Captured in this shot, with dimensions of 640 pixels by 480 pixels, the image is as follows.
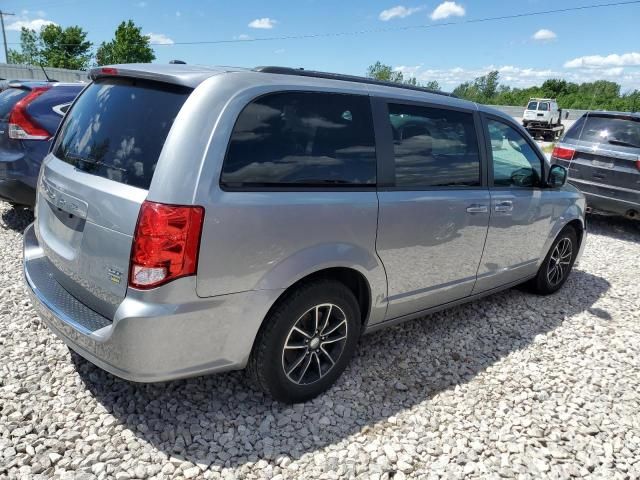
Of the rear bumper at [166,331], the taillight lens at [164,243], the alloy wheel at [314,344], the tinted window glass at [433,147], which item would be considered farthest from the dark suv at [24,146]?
the tinted window glass at [433,147]

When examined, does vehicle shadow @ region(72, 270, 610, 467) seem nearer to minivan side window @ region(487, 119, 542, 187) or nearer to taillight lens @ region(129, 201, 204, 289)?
taillight lens @ region(129, 201, 204, 289)

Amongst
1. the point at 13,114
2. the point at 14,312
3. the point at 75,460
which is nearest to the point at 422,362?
the point at 75,460

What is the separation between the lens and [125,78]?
258 centimetres

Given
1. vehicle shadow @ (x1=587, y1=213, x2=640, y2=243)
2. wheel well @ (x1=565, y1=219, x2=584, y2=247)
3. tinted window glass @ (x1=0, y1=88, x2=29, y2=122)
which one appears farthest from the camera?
vehicle shadow @ (x1=587, y1=213, x2=640, y2=243)

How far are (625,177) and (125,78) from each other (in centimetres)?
688

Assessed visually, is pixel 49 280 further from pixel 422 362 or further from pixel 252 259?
pixel 422 362

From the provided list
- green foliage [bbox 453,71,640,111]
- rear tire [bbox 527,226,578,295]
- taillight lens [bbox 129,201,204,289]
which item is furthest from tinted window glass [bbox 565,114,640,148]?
green foliage [bbox 453,71,640,111]

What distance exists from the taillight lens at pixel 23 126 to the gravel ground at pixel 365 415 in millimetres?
1988

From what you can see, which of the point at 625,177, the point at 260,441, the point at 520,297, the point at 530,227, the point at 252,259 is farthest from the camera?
the point at 625,177

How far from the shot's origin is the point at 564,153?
750 centimetres

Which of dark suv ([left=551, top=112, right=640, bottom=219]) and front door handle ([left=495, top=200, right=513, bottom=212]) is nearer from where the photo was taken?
front door handle ([left=495, top=200, right=513, bottom=212])

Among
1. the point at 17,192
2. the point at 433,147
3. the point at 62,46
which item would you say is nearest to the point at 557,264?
the point at 433,147

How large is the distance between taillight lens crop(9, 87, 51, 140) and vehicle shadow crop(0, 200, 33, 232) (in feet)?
4.13

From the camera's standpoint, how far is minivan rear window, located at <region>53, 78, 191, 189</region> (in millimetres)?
2225
